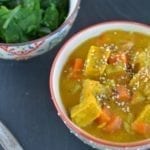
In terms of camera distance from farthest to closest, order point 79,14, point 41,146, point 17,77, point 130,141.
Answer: point 79,14
point 17,77
point 41,146
point 130,141

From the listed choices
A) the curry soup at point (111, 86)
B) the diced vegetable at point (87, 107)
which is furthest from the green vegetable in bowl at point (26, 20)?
the diced vegetable at point (87, 107)

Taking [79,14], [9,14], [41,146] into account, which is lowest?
[41,146]

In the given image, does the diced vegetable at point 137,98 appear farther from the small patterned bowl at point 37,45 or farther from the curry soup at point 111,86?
the small patterned bowl at point 37,45

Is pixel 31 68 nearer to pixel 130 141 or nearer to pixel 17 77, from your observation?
pixel 17 77

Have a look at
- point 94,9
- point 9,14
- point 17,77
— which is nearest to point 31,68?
point 17,77

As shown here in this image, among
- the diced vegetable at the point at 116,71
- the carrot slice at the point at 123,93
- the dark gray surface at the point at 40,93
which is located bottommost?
the dark gray surface at the point at 40,93

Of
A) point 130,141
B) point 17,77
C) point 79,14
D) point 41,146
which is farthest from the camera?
point 79,14

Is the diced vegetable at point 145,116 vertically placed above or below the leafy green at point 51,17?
below
